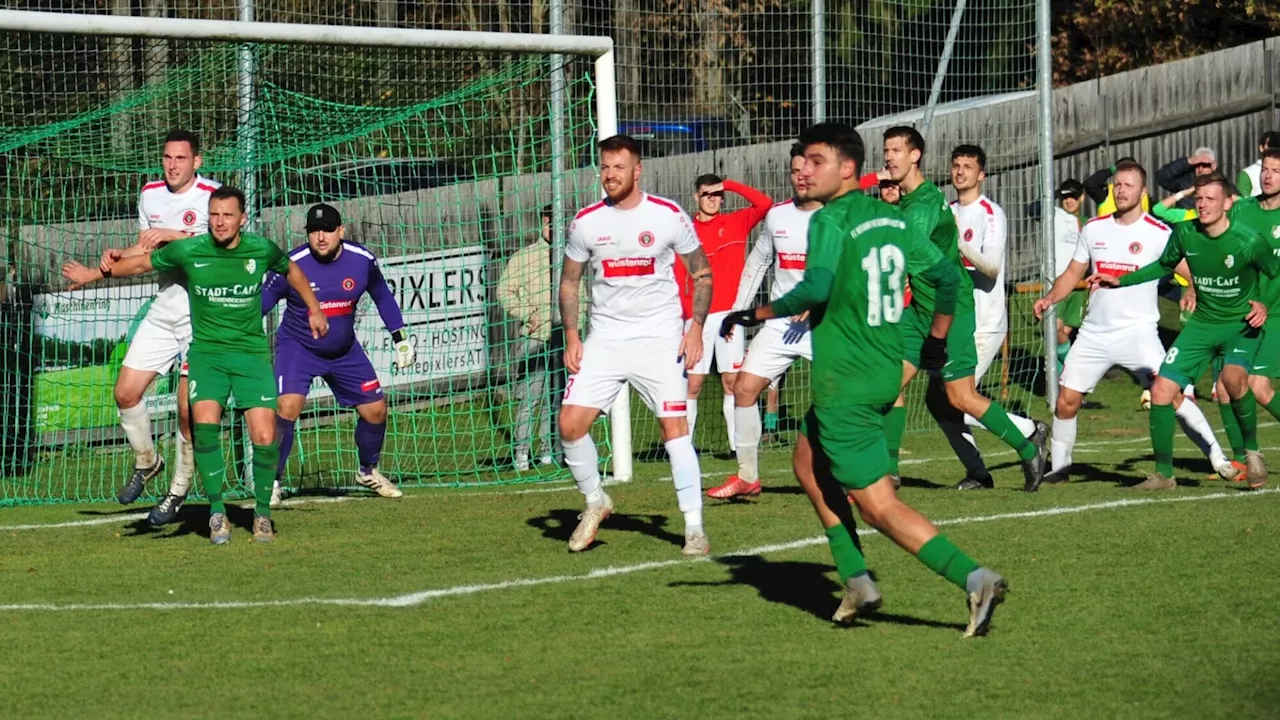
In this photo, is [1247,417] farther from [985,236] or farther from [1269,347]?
[985,236]

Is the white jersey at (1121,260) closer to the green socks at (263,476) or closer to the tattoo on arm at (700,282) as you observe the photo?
the tattoo on arm at (700,282)

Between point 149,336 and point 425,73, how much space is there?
14.7 feet

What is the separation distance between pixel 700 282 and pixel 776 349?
1934 mm

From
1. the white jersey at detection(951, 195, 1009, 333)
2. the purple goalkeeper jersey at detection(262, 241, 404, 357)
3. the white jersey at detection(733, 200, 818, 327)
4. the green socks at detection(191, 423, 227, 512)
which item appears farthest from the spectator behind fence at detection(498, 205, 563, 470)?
the green socks at detection(191, 423, 227, 512)

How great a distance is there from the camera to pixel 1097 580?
8305 millimetres

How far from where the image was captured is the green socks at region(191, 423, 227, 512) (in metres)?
10.2

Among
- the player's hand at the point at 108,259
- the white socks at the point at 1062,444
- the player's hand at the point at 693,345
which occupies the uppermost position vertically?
the player's hand at the point at 108,259

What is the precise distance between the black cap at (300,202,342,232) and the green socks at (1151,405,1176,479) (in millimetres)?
5501

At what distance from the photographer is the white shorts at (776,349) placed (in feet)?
37.3

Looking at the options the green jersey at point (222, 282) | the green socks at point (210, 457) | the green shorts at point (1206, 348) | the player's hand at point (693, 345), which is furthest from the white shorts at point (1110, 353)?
the green socks at point (210, 457)

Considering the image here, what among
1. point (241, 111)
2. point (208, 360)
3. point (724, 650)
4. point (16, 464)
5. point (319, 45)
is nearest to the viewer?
point (724, 650)

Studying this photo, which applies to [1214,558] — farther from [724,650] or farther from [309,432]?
[309,432]

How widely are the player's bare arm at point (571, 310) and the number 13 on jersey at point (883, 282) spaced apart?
8.69ft

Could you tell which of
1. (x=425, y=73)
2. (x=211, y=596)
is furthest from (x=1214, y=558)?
(x=425, y=73)
